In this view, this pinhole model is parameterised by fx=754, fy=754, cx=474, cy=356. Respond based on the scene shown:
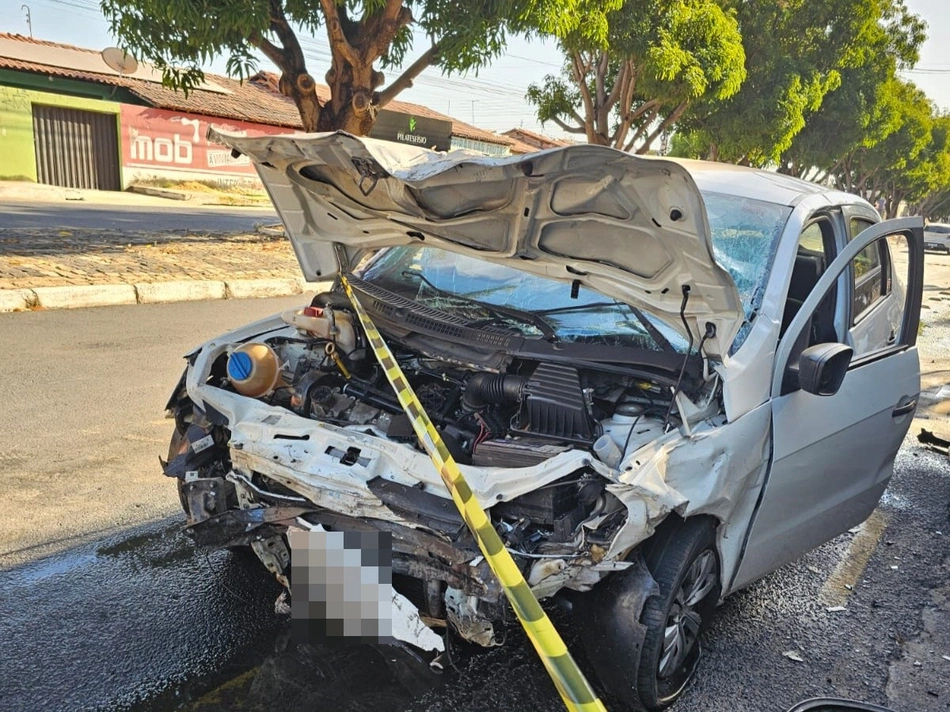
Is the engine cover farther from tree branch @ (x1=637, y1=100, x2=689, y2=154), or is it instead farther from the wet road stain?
tree branch @ (x1=637, y1=100, x2=689, y2=154)

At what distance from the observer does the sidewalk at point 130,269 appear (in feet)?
26.9

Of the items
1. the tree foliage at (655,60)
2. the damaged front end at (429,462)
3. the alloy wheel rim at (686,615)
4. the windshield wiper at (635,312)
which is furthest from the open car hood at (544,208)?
the tree foliage at (655,60)

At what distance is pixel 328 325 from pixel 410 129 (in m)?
21.7

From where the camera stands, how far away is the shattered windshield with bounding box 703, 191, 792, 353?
3018 millimetres

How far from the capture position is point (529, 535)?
7.75ft

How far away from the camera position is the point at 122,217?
54.3 ft

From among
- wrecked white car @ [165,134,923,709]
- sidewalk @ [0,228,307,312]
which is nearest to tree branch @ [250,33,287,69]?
sidewalk @ [0,228,307,312]

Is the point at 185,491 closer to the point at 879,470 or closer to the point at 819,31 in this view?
the point at 879,470

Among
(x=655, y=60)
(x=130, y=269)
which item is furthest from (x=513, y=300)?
(x=655, y=60)

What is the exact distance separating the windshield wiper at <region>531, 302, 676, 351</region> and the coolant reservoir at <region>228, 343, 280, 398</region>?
3.81 ft

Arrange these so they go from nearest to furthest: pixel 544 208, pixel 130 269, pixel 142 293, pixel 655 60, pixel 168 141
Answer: pixel 544 208 < pixel 142 293 < pixel 130 269 < pixel 655 60 < pixel 168 141

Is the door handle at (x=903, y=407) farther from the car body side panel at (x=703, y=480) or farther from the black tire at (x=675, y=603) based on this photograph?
the black tire at (x=675, y=603)

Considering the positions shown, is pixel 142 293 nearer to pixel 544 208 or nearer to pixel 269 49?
pixel 269 49

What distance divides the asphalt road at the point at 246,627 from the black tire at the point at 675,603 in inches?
6.2
